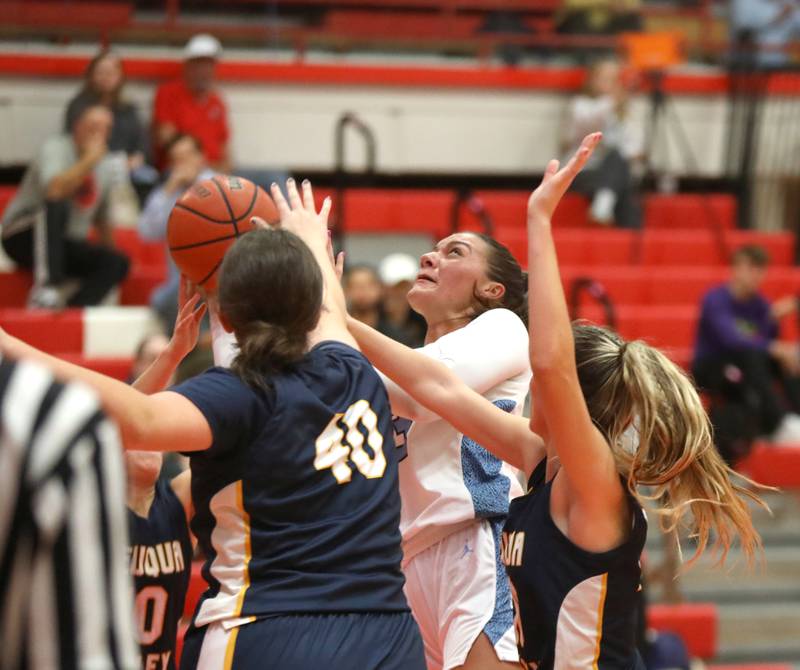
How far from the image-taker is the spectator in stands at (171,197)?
24.8 feet

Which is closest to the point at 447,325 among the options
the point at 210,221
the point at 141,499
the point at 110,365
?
the point at 210,221

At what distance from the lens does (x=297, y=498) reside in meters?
2.46

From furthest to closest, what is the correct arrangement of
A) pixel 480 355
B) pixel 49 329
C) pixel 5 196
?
1. pixel 5 196
2. pixel 49 329
3. pixel 480 355

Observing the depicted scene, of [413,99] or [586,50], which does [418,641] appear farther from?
[586,50]

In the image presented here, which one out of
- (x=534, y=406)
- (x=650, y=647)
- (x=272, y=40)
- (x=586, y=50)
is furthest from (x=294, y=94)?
(x=534, y=406)

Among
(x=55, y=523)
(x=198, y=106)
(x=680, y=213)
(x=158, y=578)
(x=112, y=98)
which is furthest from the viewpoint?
(x=680, y=213)

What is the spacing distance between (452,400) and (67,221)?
5.15 meters

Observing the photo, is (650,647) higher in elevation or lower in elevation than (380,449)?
lower

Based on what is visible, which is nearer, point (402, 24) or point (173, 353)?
point (173, 353)

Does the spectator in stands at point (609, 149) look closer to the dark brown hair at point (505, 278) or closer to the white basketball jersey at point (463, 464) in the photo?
the dark brown hair at point (505, 278)

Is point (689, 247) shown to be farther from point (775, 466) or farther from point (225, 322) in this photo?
point (225, 322)

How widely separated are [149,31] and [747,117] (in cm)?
504

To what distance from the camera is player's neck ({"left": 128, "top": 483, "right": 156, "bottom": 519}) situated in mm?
3381

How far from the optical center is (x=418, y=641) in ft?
8.60
